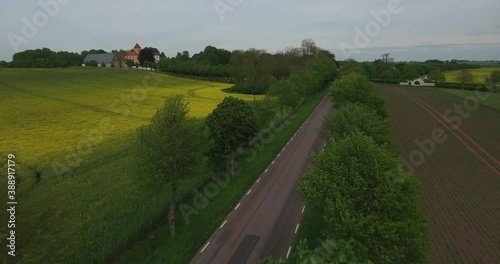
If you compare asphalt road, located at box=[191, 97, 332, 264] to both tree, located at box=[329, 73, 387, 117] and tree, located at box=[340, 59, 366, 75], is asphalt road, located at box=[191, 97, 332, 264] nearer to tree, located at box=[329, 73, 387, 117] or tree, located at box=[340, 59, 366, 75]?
tree, located at box=[329, 73, 387, 117]

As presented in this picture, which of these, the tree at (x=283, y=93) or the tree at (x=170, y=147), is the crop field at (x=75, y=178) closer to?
the tree at (x=170, y=147)

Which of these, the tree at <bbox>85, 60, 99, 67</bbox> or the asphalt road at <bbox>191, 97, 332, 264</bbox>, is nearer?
the asphalt road at <bbox>191, 97, 332, 264</bbox>

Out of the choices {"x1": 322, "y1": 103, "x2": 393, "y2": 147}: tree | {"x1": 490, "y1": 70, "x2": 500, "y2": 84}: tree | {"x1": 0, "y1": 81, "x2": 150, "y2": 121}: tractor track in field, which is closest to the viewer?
{"x1": 322, "y1": 103, "x2": 393, "y2": 147}: tree

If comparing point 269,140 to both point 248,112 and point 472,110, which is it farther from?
point 472,110

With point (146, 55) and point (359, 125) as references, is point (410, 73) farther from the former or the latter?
point (146, 55)

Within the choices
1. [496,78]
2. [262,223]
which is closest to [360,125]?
[262,223]

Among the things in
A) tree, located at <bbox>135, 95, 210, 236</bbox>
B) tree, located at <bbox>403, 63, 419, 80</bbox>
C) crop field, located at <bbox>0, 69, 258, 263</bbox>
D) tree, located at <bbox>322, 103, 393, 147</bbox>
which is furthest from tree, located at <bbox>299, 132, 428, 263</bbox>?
tree, located at <bbox>403, 63, 419, 80</bbox>
